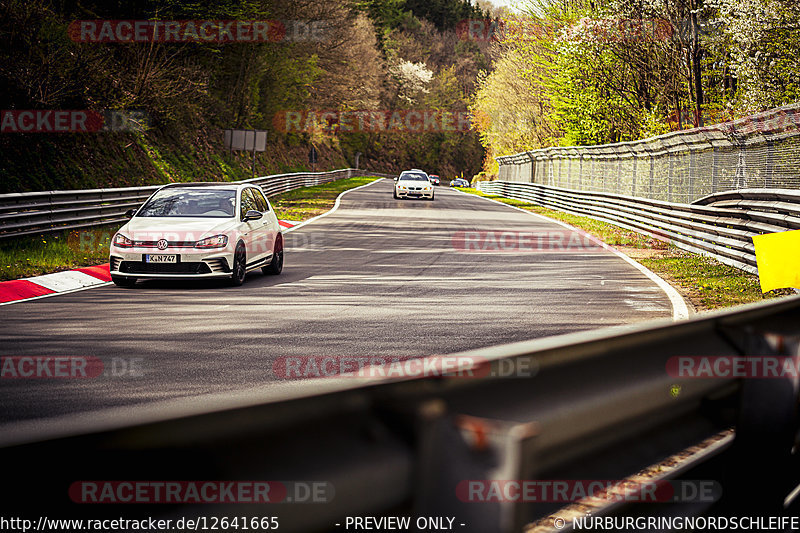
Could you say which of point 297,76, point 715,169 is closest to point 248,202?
point 715,169

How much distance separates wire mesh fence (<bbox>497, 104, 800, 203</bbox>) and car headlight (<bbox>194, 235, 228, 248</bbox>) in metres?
8.98

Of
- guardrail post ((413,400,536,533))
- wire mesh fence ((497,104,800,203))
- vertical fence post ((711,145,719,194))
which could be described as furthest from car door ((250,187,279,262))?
guardrail post ((413,400,536,533))

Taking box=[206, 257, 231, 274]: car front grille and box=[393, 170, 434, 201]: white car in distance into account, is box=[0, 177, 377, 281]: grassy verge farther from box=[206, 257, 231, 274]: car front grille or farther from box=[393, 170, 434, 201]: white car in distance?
box=[393, 170, 434, 201]: white car in distance

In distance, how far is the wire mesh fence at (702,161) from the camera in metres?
Answer: 14.9

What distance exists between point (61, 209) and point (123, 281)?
473cm

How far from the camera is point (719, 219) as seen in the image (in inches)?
641

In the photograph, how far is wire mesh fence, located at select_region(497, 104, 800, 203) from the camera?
1485 centimetres

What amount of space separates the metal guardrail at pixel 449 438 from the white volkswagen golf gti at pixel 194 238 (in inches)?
402

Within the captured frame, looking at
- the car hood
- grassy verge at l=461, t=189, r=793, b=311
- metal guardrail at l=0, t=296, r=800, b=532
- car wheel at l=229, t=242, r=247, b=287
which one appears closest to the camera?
metal guardrail at l=0, t=296, r=800, b=532

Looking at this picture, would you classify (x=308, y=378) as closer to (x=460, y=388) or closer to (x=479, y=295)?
(x=460, y=388)

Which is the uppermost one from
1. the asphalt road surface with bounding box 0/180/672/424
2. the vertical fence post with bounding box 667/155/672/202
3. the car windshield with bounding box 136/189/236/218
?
the vertical fence post with bounding box 667/155/672/202

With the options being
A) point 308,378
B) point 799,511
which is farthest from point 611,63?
point 799,511

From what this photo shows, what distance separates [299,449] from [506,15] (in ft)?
184

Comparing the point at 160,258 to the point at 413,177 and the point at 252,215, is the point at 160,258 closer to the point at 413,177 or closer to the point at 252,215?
the point at 252,215
